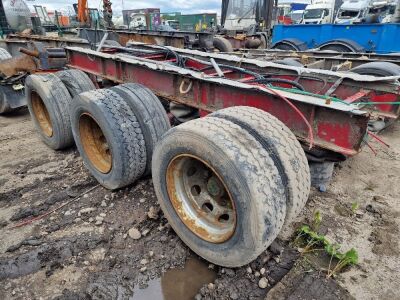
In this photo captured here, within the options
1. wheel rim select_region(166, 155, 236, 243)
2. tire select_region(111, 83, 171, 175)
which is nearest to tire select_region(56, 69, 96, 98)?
tire select_region(111, 83, 171, 175)

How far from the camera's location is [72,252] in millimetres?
2455

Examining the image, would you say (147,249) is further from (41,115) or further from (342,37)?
(342,37)

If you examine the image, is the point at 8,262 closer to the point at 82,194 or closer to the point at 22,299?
the point at 22,299

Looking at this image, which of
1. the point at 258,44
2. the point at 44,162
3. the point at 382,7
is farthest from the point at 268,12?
the point at 44,162

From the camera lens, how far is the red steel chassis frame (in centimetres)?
203

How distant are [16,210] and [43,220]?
0.40 meters

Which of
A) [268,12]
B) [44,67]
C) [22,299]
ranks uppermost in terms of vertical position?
[268,12]

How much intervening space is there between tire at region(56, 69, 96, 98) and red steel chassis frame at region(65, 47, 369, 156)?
208 millimetres

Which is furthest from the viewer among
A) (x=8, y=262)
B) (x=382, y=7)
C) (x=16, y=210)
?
(x=382, y=7)

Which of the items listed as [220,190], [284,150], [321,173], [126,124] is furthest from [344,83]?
[126,124]

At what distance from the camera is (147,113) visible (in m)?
2.91

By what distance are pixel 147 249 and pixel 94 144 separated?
1545 mm

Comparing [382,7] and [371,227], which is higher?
[382,7]

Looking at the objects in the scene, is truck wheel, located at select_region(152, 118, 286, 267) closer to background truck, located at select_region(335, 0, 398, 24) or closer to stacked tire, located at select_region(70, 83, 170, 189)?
stacked tire, located at select_region(70, 83, 170, 189)
